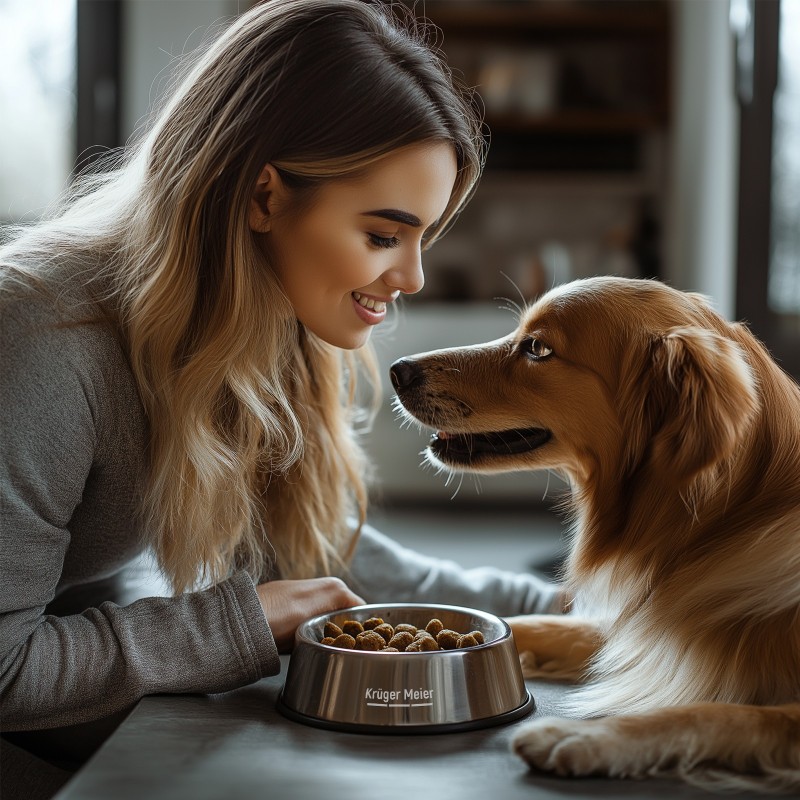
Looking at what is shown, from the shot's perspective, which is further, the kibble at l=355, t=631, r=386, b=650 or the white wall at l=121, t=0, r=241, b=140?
the white wall at l=121, t=0, r=241, b=140

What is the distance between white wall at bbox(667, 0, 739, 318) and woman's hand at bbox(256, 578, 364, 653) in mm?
3466

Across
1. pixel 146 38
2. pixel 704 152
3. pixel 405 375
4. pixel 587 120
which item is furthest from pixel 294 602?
pixel 587 120

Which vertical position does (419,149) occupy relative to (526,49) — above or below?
below

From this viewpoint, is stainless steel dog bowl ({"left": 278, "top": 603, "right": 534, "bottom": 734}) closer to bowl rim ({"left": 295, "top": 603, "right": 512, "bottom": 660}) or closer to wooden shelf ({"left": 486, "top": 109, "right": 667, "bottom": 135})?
bowl rim ({"left": 295, "top": 603, "right": 512, "bottom": 660})

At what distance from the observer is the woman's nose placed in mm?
1561

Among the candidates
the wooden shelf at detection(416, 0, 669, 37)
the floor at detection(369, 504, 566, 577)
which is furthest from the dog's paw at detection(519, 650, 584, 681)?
the wooden shelf at detection(416, 0, 669, 37)

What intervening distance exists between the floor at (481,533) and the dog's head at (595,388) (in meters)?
2.12

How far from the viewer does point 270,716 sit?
122 centimetres

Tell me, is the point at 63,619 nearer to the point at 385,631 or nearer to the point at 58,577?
the point at 58,577

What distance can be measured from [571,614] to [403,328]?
3739mm

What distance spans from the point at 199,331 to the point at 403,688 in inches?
24.1

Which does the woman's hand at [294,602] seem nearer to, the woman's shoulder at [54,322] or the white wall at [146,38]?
the woman's shoulder at [54,322]

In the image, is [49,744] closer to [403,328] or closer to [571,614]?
[571,614]

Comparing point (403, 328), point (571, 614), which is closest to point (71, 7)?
point (403, 328)
